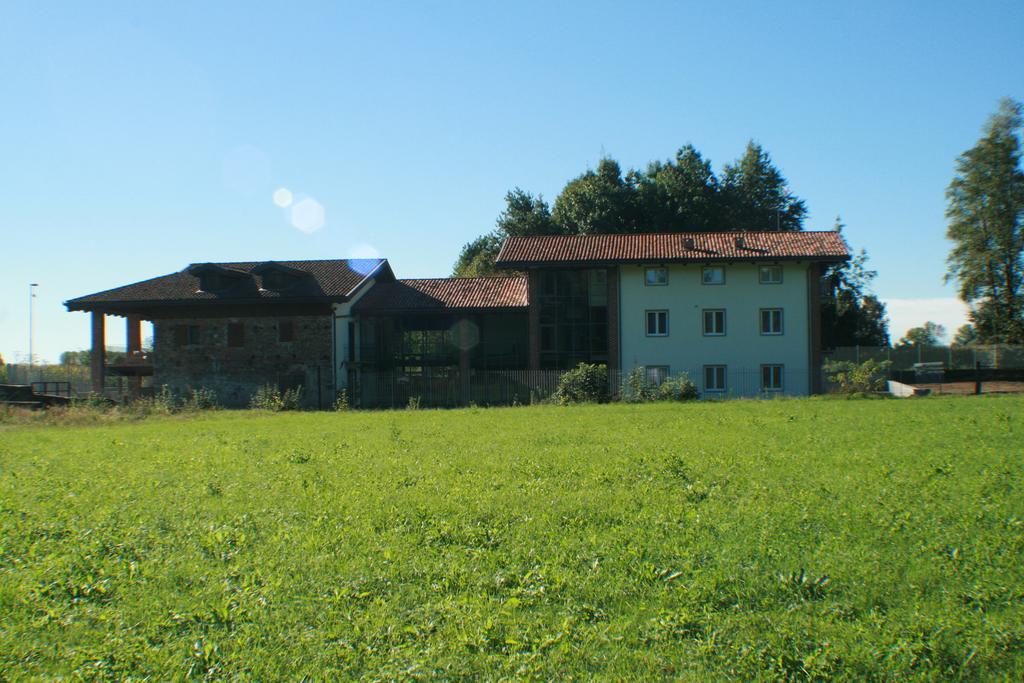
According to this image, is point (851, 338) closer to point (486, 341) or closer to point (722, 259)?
point (722, 259)

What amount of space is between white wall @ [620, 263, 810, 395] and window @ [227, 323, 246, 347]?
18409 millimetres

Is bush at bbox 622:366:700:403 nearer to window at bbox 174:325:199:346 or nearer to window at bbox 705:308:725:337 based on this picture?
window at bbox 705:308:725:337

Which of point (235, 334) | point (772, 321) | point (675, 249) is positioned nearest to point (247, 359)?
point (235, 334)

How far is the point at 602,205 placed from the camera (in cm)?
5456

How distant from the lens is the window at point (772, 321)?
39.2 metres

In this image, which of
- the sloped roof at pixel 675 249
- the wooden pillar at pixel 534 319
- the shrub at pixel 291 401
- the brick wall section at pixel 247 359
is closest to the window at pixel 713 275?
the sloped roof at pixel 675 249

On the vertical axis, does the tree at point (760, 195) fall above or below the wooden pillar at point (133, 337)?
above

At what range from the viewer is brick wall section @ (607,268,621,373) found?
39.3 meters

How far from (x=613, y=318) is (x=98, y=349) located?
2551cm

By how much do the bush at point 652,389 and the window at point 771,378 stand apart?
6.07m

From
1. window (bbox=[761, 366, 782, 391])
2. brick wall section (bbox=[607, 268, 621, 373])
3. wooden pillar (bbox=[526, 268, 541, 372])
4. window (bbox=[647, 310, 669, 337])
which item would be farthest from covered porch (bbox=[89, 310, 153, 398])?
window (bbox=[761, 366, 782, 391])

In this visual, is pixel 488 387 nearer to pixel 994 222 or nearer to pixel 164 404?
pixel 164 404

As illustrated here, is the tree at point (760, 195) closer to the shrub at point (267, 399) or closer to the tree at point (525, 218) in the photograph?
the tree at point (525, 218)

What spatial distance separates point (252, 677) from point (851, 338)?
6047cm
